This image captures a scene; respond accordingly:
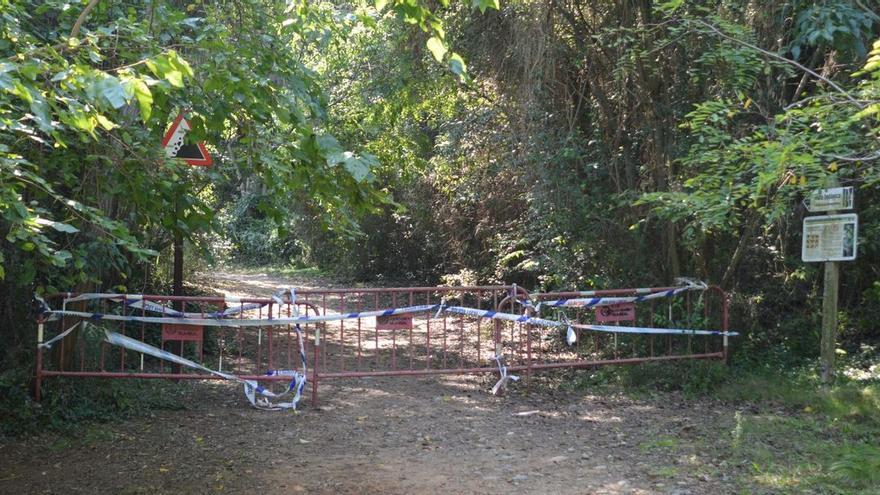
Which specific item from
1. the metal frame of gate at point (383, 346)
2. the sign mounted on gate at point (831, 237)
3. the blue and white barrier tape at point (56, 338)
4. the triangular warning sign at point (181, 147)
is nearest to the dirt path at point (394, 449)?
the metal frame of gate at point (383, 346)

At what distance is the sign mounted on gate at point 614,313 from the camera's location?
10.1 meters

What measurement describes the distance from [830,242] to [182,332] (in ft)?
23.0

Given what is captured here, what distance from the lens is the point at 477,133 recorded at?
13.3 meters

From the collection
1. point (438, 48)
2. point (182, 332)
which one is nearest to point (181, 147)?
point (182, 332)

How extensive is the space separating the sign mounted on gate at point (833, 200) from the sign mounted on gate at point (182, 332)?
6562mm

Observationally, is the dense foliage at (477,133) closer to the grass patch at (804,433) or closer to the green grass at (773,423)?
the green grass at (773,423)

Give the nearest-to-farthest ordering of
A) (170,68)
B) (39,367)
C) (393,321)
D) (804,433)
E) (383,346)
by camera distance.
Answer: (170,68) < (804,433) < (39,367) < (393,321) < (383,346)

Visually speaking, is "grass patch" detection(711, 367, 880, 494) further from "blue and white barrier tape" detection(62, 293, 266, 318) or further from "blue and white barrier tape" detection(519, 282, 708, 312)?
"blue and white barrier tape" detection(62, 293, 266, 318)

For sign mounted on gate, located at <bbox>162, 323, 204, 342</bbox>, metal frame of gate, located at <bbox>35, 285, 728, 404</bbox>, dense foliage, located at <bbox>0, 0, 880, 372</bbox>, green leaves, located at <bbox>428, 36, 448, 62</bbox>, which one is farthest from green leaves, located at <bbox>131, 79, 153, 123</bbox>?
sign mounted on gate, located at <bbox>162, 323, 204, 342</bbox>

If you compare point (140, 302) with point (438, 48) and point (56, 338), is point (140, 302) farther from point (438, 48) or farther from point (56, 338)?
point (438, 48)

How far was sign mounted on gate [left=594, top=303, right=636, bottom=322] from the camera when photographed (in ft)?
33.2

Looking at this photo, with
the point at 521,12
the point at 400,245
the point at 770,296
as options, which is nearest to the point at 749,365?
the point at 770,296

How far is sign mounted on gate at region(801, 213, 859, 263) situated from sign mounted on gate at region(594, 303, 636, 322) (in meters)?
2.09

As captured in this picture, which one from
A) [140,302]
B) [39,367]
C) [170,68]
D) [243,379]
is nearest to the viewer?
[170,68]
